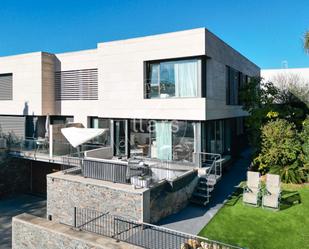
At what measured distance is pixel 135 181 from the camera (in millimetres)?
11164

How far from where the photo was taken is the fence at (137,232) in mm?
9102

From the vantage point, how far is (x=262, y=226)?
10.7 meters

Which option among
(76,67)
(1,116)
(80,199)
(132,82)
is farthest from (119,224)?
(1,116)

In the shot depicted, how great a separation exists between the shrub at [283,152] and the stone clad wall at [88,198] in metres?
9.05

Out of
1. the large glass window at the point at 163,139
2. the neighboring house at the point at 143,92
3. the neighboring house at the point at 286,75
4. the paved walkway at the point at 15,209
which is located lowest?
the paved walkway at the point at 15,209

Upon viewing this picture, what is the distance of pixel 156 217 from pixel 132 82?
880cm

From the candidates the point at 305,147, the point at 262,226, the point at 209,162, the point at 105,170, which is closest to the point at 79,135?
the point at 105,170

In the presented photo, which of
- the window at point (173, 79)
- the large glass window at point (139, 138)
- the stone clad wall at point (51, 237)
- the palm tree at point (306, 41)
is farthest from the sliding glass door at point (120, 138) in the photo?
the palm tree at point (306, 41)

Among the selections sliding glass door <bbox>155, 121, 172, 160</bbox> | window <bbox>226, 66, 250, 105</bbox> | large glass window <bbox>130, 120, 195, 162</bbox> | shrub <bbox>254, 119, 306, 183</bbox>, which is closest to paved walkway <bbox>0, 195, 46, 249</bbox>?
large glass window <bbox>130, 120, 195, 162</bbox>

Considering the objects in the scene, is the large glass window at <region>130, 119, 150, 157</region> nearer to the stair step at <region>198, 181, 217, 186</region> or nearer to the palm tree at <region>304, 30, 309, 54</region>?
the stair step at <region>198, 181, 217, 186</region>

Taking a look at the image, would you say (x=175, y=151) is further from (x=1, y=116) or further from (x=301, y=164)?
(x=1, y=116)

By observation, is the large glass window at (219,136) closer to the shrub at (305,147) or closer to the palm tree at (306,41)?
the shrub at (305,147)

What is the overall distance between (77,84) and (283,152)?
15.3 metres

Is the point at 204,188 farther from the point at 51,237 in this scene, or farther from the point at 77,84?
the point at 77,84
